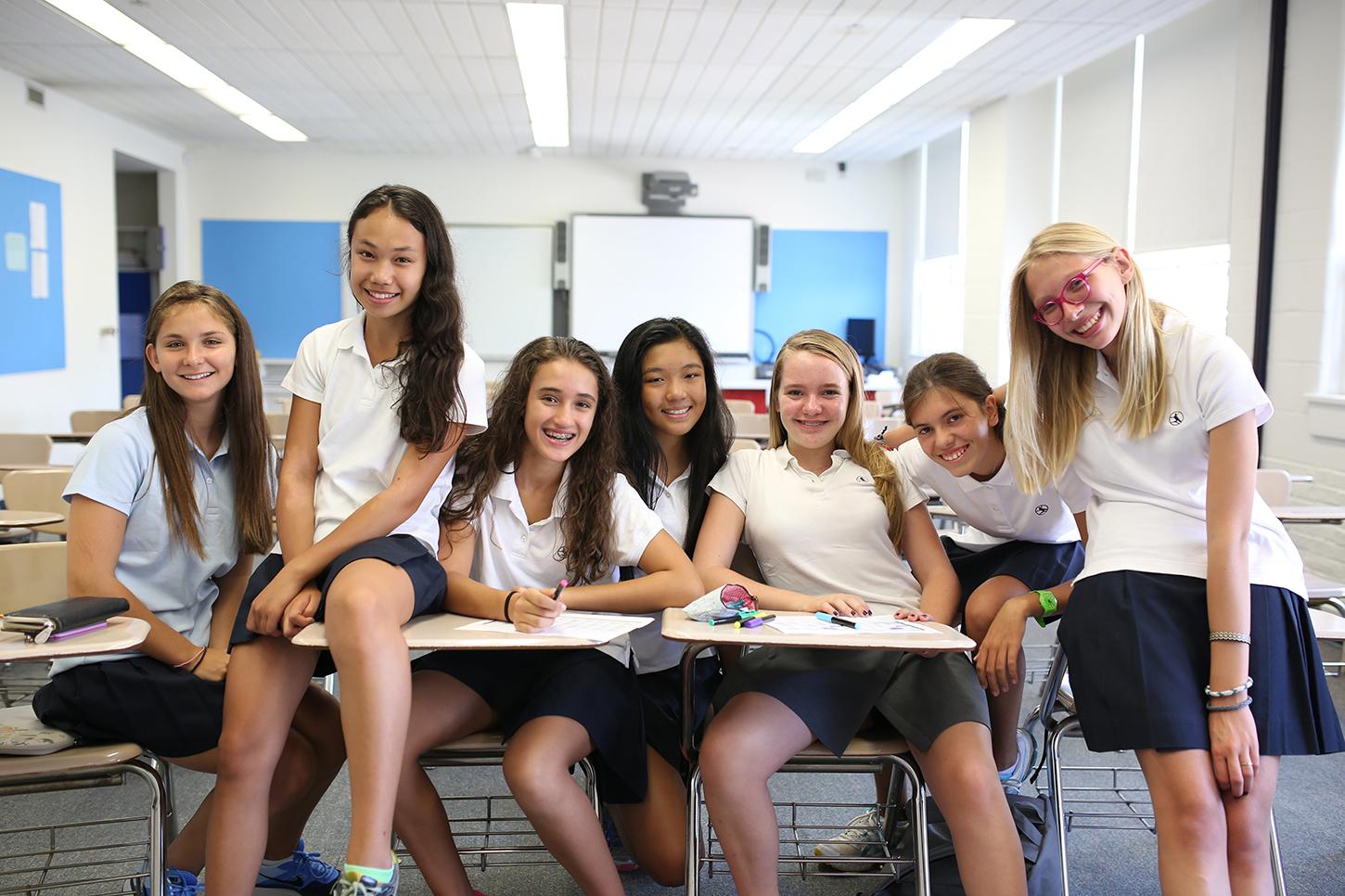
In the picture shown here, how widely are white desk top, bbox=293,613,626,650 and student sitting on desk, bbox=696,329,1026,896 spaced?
42 cm

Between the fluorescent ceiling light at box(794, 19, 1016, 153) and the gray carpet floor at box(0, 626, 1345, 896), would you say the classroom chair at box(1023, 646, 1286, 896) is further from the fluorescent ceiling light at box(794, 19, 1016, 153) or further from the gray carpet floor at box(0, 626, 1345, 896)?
the fluorescent ceiling light at box(794, 19, 1016, 153)

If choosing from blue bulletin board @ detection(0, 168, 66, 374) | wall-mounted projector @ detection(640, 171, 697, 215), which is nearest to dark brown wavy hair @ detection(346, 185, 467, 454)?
blue bulletin board @ detection(0, 168, 66, 374)

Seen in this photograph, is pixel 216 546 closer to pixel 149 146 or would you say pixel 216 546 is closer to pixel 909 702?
pixel 909 702

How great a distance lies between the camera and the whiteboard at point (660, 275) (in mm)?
10547

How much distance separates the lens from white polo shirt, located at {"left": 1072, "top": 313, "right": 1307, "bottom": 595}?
5.92 feet

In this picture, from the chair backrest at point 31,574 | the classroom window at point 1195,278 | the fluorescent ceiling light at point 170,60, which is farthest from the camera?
the classroom window at point 1195,278

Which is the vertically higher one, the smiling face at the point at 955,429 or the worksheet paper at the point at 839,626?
the smiling face at the point at 955,429

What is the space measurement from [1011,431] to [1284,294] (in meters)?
4.02

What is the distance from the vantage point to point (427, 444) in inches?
83.0

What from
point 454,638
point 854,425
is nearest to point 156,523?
point 454,638

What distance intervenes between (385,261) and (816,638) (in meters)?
1.17

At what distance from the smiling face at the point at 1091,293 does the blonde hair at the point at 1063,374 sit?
0.01 m

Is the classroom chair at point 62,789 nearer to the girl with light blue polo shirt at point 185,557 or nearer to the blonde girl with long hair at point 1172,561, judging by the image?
the girl with light blue polo shirt at point 185,557

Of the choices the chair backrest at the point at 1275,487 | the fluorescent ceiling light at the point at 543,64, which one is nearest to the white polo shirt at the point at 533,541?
the chair backrest at the point at 1275,487
